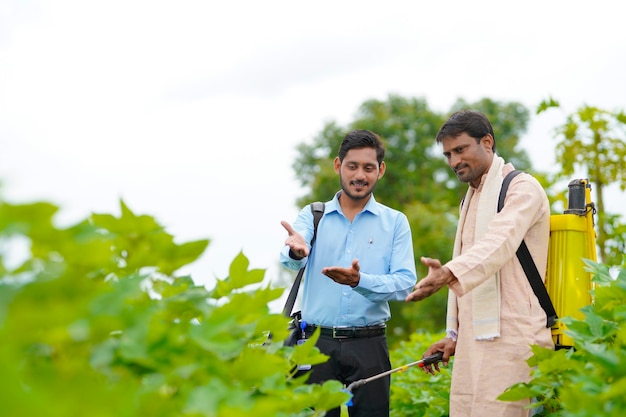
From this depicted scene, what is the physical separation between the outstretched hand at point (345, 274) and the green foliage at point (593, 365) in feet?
3.79

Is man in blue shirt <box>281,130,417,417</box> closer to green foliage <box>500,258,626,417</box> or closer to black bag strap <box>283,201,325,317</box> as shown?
black bag strap <box>283,201,325,317</box>

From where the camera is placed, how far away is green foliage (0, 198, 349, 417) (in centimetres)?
110

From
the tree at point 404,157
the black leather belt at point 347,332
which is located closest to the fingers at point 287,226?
the black leather belt at point 347,332

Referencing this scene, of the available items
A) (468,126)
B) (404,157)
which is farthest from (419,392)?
(404,157)

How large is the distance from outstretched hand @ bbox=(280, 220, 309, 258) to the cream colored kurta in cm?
96

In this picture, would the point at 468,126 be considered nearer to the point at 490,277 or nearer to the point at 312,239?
the point at 490,277

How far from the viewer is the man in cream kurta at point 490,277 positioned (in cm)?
388

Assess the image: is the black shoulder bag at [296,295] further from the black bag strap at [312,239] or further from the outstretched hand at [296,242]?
the outstretched hand at [296,242]

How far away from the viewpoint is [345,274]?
4262 mm

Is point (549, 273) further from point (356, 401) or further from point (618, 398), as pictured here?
point (618, 398)

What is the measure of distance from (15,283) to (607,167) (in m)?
10.1

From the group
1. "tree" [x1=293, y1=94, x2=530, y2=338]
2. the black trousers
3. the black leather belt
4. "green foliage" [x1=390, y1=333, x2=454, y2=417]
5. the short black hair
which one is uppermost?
"tree" [x1=293, y1=94, x2=530, y2=338]

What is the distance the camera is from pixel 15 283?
1.19m

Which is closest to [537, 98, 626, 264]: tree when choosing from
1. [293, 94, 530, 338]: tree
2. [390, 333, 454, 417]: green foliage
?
[390, 333, 454, 417]: green foliage
